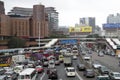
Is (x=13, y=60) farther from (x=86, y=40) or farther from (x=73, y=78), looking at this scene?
(x=86, y=40)

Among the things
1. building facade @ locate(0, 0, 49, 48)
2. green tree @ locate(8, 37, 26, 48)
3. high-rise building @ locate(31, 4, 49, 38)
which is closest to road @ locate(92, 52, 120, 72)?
green tree @ locate(8, 37, 26, 48)

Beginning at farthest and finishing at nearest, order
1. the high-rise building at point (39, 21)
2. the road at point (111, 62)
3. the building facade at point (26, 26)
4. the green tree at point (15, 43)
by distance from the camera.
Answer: the high-rise building at point (39, 21) → the building facade at point (26, 26) → the green tree at point (15, 43) → the road at point (111, 62)

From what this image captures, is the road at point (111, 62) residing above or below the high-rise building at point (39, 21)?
below

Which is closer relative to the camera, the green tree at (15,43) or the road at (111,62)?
the road at (111,62)

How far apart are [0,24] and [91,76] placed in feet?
310

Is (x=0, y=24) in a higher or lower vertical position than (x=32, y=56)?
higher

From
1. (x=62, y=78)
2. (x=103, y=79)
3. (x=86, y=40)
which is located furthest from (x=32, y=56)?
(x=86, y=40)

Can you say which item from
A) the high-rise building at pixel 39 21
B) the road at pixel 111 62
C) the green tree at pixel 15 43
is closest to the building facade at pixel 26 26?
the high-rise building at pixel 39 21

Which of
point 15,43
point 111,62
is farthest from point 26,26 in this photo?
point 111,62

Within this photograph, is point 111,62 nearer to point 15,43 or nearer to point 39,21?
point 15,43

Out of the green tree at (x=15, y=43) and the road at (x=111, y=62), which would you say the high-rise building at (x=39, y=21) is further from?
the road at (x=111, y=62)

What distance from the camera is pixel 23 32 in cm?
17525

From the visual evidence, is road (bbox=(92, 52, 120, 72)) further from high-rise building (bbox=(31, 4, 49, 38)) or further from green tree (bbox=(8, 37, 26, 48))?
high-rise building (bbox=(31, 4, 49, 38))

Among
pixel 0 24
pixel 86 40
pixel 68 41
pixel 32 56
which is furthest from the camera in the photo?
pixel 86 40
